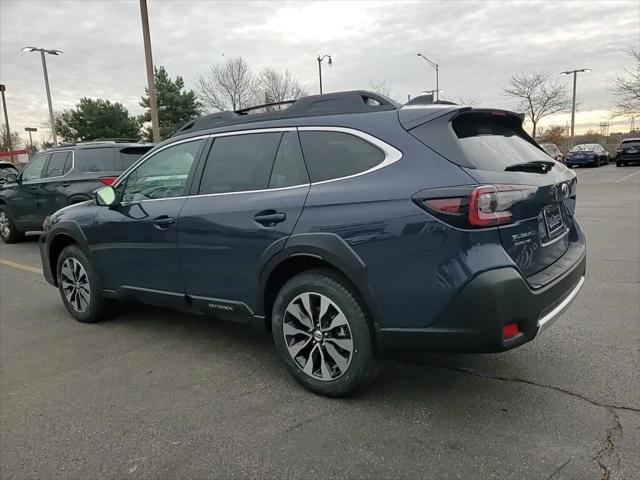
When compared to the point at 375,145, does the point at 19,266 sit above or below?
below

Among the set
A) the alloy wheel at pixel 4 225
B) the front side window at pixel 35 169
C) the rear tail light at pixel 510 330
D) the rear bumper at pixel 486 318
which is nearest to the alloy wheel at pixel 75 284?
the rear bumper at pixel 486 318

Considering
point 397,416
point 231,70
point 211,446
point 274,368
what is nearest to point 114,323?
point 274,368

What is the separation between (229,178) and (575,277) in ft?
7.62

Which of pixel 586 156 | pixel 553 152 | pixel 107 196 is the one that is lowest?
pixel 586 156

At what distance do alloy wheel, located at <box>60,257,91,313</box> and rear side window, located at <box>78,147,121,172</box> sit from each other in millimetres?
4209

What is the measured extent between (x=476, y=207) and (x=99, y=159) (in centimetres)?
774

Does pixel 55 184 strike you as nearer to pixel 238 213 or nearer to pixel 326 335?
pixel 238 213

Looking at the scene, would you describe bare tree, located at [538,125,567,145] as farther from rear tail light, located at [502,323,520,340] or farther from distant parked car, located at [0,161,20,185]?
rear tail light, located at [502,323,520,340]

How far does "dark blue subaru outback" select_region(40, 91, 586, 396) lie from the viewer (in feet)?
8.46

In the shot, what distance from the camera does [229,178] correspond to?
3.55 metres

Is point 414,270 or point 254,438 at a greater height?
point 414,270

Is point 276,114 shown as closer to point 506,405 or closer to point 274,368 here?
point 274,368

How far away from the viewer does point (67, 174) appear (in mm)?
8672

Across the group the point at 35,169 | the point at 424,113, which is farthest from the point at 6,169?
the point at 424,113
